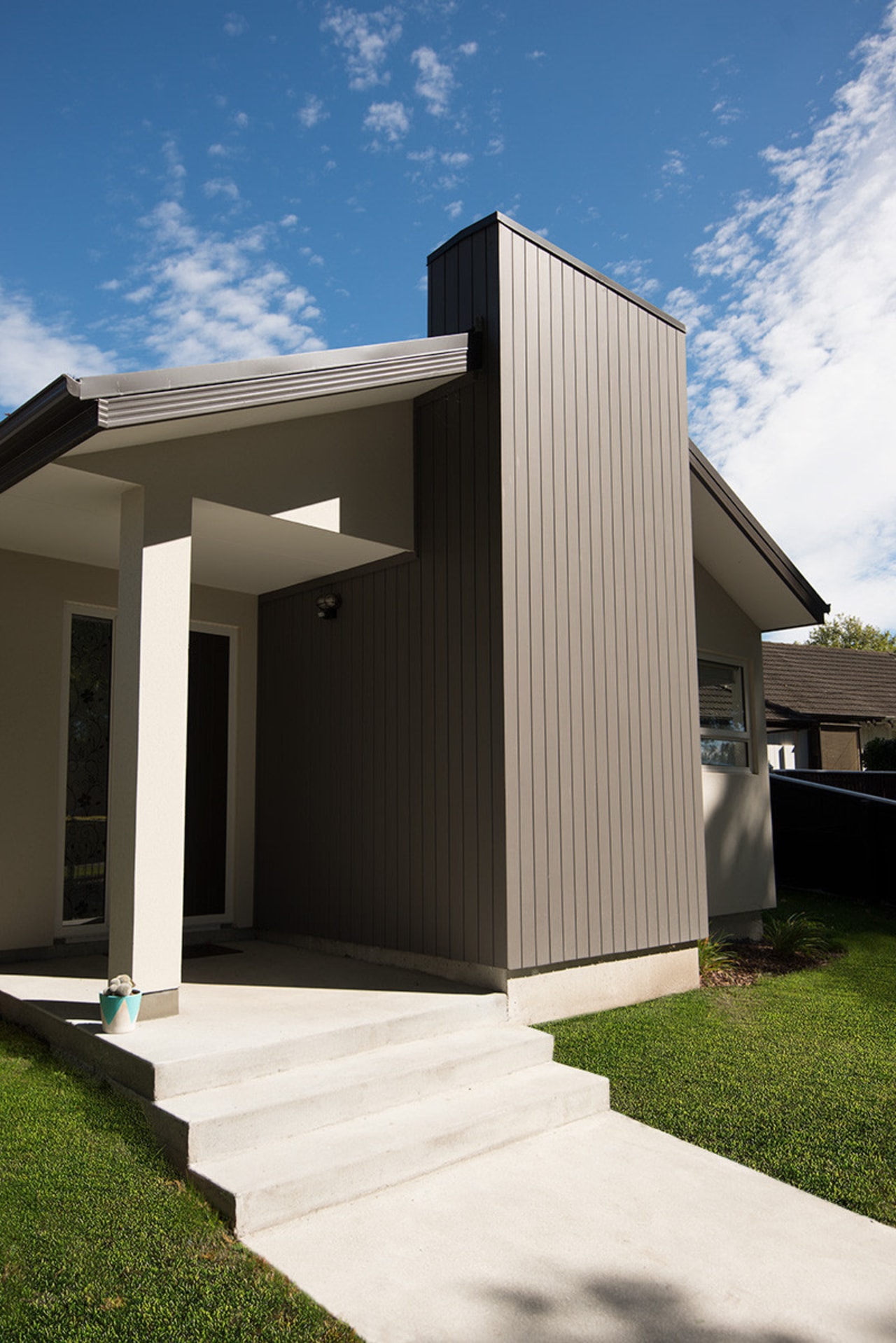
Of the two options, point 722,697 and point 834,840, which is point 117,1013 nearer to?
point 722,697

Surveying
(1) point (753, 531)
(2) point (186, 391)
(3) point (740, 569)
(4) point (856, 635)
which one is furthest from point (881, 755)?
(4) point (856, 635)

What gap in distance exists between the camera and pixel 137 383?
418 cm

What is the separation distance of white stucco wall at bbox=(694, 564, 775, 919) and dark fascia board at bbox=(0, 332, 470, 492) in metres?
4.33

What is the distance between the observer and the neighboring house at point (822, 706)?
23312 mm

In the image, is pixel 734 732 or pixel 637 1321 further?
pixel 734 732

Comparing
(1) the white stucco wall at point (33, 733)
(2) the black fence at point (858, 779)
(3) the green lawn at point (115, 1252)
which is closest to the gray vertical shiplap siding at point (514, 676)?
(1) the white stucco wall at point (33, 733)

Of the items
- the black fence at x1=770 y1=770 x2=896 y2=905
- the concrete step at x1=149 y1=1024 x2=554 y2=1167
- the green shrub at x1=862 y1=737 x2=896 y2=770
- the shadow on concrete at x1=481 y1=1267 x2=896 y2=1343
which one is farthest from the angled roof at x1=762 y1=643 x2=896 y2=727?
the shadow on concrete at x1=481 y1=1267 x2=896 y2=1343

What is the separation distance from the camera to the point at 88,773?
663 cm

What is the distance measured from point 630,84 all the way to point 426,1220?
893 cm

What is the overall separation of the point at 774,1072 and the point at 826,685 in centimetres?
2113

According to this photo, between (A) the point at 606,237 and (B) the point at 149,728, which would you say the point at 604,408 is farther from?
(B) the point at 149,728

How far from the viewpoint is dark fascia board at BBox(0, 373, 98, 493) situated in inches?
158

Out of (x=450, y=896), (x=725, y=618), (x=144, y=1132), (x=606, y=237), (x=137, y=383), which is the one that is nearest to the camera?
(x=144, y=1132)

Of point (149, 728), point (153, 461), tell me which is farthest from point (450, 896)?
point (153, 461)
